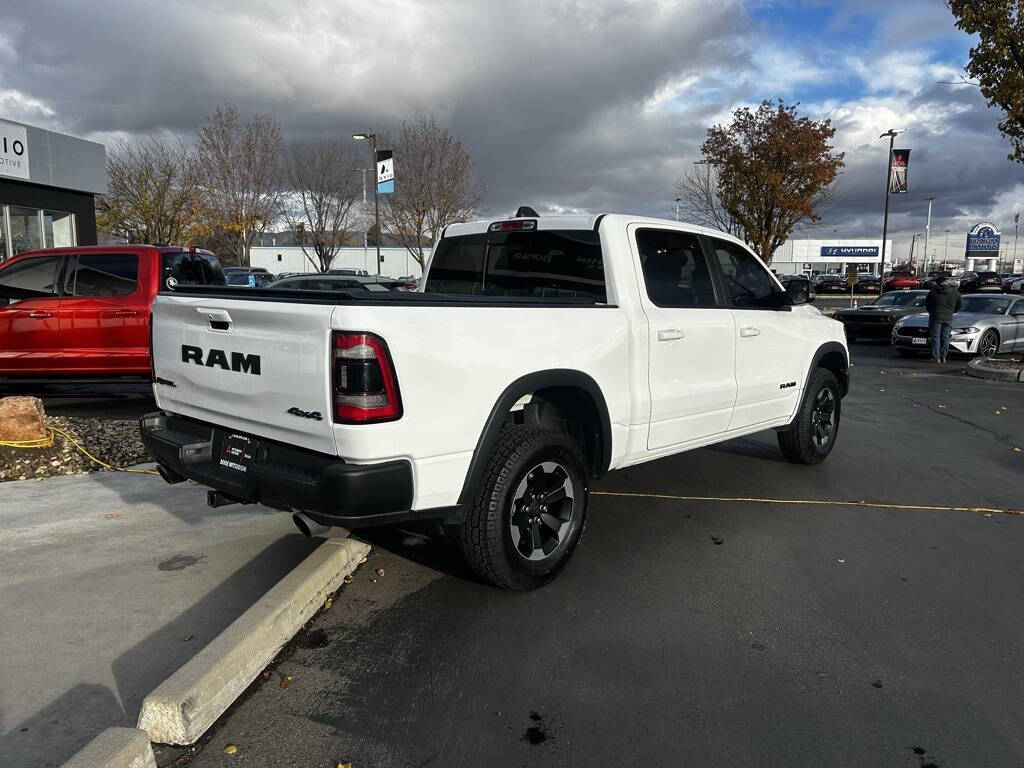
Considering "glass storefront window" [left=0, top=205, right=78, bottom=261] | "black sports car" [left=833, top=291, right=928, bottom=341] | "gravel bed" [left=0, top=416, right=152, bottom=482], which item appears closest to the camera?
"gravel bed" [left=0, top=416, right=152, bottom=482]

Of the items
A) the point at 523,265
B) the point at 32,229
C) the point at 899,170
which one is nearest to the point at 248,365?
the point at 523,265

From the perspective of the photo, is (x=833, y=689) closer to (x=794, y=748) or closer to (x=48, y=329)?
(x=794, y=748)

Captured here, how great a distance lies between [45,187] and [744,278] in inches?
735

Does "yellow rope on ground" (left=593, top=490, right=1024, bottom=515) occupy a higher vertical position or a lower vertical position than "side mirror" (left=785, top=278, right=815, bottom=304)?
lower

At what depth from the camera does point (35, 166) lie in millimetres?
17000

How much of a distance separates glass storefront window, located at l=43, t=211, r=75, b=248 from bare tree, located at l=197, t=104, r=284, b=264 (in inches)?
452

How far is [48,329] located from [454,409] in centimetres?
727

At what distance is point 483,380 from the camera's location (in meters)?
3.32

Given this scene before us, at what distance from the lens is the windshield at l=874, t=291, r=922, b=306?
19719 millimetres

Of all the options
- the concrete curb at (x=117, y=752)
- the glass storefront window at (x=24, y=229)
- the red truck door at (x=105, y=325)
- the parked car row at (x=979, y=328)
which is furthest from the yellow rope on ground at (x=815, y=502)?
the glass storefront window at (x=24, y=229)

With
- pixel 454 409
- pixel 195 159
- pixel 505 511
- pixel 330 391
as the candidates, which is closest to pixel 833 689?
pixel 505 511

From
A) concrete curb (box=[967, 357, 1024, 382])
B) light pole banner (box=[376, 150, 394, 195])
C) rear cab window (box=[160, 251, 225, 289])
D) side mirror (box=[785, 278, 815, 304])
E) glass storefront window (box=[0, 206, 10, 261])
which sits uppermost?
light pole banner (box=[376, 150, 394, 195])

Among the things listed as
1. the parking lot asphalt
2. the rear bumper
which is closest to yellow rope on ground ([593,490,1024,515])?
the parking lot asphalt

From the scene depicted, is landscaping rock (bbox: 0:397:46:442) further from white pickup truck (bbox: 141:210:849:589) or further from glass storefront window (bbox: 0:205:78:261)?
glass storefront window (bbox: 0:205:78:261)
